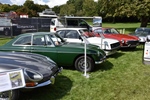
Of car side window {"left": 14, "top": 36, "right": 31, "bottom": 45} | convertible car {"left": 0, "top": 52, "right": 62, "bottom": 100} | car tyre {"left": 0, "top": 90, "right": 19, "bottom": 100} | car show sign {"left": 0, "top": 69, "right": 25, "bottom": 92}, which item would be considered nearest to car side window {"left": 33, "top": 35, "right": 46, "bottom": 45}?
car side window {"left": 14, "top": 36, "right": 31, "bottom": 45}

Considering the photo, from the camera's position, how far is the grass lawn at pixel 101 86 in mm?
5020

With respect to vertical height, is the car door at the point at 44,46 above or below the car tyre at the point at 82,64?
above

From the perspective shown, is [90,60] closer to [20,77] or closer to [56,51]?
[56,51]

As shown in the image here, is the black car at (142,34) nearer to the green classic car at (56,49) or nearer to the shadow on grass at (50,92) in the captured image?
the green classic car at (56,49)

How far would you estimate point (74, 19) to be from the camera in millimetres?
19547

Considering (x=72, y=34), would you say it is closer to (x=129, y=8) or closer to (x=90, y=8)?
(x=129, y=8)

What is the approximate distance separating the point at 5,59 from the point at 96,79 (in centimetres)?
285

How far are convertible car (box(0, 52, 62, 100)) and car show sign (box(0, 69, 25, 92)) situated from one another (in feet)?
1.59

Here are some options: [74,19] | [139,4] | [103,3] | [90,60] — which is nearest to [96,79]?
[90,60]

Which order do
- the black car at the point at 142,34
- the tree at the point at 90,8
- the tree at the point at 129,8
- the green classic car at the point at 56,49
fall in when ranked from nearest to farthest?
the green classic car at the point at 56,49, the black car at the point at 142,34, the tree at the point at 129,8, the tree at the point at 90,8

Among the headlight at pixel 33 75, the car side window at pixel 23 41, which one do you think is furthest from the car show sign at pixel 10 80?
the car side window at pixel 23 41

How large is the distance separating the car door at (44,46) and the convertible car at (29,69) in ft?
5.73

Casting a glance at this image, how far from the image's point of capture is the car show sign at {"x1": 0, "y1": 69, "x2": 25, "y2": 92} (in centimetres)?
354

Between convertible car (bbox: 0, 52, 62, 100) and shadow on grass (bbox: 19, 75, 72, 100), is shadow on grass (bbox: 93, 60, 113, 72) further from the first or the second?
convertible car (bbox: 0, 52, 62, 100)
